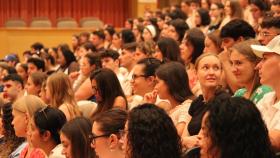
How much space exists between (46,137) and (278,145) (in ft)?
5.44

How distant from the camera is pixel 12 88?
651 cm

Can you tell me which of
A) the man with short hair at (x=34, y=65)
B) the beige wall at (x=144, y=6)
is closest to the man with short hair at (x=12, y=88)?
the man with short hair at (x=34, y=65)

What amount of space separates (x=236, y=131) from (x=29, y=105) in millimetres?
2260

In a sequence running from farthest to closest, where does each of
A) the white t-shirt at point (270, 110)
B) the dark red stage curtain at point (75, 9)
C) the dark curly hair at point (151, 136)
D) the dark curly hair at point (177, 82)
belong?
the dark red stage curtain at point (75, 9)
the dark curly hair at point (177, 82)
the white t-shirt at point (270, 110)
the dark curly hair at point (151, 136)

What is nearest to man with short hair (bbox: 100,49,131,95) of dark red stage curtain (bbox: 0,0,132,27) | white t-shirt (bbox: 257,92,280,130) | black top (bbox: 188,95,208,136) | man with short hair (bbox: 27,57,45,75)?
man with short hair (bbox: 27,57,45,75)

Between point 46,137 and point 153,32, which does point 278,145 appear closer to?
point 46,137

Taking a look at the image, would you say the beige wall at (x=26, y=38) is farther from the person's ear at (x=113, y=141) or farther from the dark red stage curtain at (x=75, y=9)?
the person's ear at (x=113, y=141)

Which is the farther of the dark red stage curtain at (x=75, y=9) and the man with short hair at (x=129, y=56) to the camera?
the dark red stage curtain at (x=75, y=9)

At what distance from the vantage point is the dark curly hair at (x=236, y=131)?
2137 millimetres

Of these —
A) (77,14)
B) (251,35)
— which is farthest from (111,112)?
(77,14)

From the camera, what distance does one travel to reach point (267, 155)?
85.7 inches

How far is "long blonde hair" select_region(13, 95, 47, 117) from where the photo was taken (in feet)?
13.4

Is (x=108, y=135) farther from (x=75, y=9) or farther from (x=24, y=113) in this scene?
(x=75, y=9)

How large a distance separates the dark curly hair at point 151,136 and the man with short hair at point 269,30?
5.78 feet
